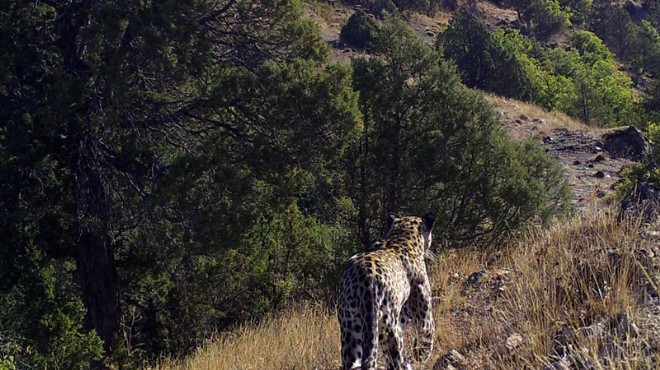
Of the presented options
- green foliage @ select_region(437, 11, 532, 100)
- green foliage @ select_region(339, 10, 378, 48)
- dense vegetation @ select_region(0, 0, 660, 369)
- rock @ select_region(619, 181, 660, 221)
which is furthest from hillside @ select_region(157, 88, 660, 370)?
green foliage @ select_region(339, 10, 378, 48)

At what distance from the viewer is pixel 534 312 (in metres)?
4.77

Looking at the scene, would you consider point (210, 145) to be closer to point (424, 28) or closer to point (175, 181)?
point (175, 181)

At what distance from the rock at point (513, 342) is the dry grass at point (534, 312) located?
30 mm

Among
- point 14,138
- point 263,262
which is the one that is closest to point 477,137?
point 263,262

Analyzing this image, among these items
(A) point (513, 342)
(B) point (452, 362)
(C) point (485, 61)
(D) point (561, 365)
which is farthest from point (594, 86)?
(D) point (561, 365)

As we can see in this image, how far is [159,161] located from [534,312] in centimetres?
737

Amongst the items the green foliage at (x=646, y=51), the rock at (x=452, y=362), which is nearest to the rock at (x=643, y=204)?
the rock at (x=452, y=362)

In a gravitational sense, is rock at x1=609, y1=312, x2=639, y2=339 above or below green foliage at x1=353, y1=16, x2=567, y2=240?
above

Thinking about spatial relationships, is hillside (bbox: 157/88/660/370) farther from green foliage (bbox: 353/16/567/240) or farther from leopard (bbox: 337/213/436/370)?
green foliage (bbox: 353/16/567/240)

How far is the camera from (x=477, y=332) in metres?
5.27

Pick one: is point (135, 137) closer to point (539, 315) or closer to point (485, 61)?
point (539, 315)

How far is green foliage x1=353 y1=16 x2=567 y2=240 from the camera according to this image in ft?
46.3

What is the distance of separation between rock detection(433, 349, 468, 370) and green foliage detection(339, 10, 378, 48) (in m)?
38.6

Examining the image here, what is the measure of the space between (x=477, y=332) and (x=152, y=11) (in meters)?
7.19
